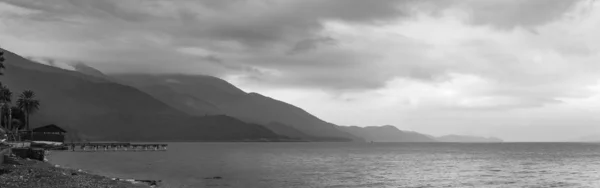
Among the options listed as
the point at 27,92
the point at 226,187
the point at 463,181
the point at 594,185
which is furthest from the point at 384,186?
the point at 27,92

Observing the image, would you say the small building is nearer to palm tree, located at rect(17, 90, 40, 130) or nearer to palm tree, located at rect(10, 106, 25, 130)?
palm tree, located at rect(10, 106, 25, 130)

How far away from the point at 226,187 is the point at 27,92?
12126 cm

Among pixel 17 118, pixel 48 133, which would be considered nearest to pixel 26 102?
pixel 48 133

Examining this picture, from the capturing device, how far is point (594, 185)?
65750 millimetres

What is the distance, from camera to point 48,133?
165 meters

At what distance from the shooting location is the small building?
15838cm

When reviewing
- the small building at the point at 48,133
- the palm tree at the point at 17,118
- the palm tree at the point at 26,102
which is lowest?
the small building at the point at 48,133

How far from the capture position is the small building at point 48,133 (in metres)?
158

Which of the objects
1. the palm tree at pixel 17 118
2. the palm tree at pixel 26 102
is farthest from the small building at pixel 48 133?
the palm tree at pixel 26 102

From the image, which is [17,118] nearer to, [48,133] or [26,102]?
[48,133]

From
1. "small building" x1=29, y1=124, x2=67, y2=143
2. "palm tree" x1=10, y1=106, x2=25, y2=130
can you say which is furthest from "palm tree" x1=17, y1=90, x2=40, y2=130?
"small building" x1=29, y1=124, x2=67, y2=143

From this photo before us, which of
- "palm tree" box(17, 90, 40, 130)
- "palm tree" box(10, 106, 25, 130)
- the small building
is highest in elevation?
"palm tree" box(17, 90, 40, 130)

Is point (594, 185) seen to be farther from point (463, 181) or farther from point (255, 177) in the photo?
point (255, 177)

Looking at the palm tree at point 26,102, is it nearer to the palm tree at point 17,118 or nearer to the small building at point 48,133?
the palm tree at point 17,118
